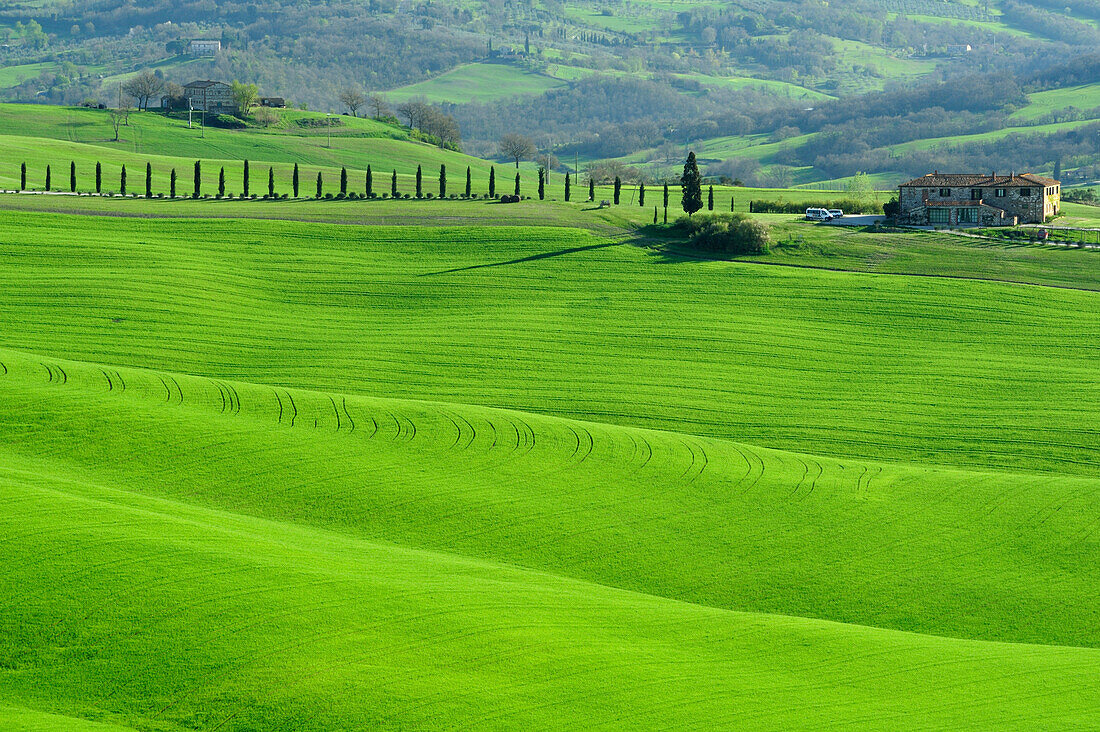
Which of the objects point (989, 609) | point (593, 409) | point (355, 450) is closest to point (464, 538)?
point (355, 450)

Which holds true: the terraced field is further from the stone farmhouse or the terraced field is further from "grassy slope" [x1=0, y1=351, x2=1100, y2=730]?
the stone farmhouse

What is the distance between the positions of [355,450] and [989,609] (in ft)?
79.1

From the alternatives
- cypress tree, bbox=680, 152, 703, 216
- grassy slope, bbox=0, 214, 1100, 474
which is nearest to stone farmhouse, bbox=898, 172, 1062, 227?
grassy slope, bbox=0, 214, 1100, 474

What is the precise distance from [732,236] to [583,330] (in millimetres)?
23642

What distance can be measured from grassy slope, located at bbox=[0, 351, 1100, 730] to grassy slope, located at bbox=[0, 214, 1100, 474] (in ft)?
29.1

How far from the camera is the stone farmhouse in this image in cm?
10500

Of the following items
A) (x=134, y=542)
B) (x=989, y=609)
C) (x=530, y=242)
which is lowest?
(x=989, y=609)

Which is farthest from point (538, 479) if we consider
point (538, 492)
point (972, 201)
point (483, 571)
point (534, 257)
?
point (972, 201)

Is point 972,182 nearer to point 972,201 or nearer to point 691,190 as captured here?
point 972,201

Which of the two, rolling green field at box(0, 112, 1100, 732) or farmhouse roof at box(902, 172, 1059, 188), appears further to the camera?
farmhouse roof at box(902, 172, 1059, 188)

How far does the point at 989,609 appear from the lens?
114 ft

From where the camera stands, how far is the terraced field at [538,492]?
24.7 metres

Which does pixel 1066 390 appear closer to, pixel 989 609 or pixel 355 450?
pixel 989 609

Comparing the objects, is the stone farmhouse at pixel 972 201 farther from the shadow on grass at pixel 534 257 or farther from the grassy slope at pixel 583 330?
the shadow on grass at pixel 534 257
